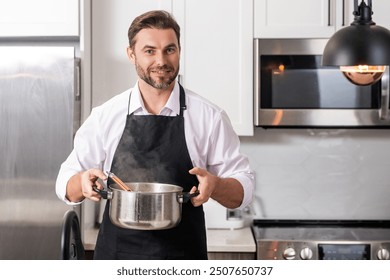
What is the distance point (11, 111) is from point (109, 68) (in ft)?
0.49

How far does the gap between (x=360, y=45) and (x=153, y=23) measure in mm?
265

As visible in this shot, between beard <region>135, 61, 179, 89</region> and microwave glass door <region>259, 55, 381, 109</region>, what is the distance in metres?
0.34

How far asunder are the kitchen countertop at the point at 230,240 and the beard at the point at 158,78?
0.31 m

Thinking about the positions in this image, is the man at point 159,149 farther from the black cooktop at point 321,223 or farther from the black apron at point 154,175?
the black cooktop at point 321,223

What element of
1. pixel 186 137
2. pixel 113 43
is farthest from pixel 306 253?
pixel 113 43

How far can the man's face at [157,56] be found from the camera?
38.1 inches

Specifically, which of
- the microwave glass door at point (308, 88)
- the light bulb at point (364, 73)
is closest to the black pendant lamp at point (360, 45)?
the light bulb at point (364, 73)

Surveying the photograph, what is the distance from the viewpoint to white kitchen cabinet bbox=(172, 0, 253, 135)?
1079 mm

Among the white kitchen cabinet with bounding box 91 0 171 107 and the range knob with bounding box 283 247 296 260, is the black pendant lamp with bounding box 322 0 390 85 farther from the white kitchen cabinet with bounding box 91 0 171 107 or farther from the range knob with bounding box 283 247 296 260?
the range knob with bounding box 283 247 296 260

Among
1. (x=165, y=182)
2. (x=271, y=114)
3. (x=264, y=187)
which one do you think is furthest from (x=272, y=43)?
(x=165, y=182)

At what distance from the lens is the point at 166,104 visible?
38.9 inches

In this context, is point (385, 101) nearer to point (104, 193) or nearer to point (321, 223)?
point (321, 223)

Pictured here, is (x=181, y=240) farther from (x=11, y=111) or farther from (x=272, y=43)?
(x=272, y=43)

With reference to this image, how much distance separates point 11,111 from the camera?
3.49 ft
